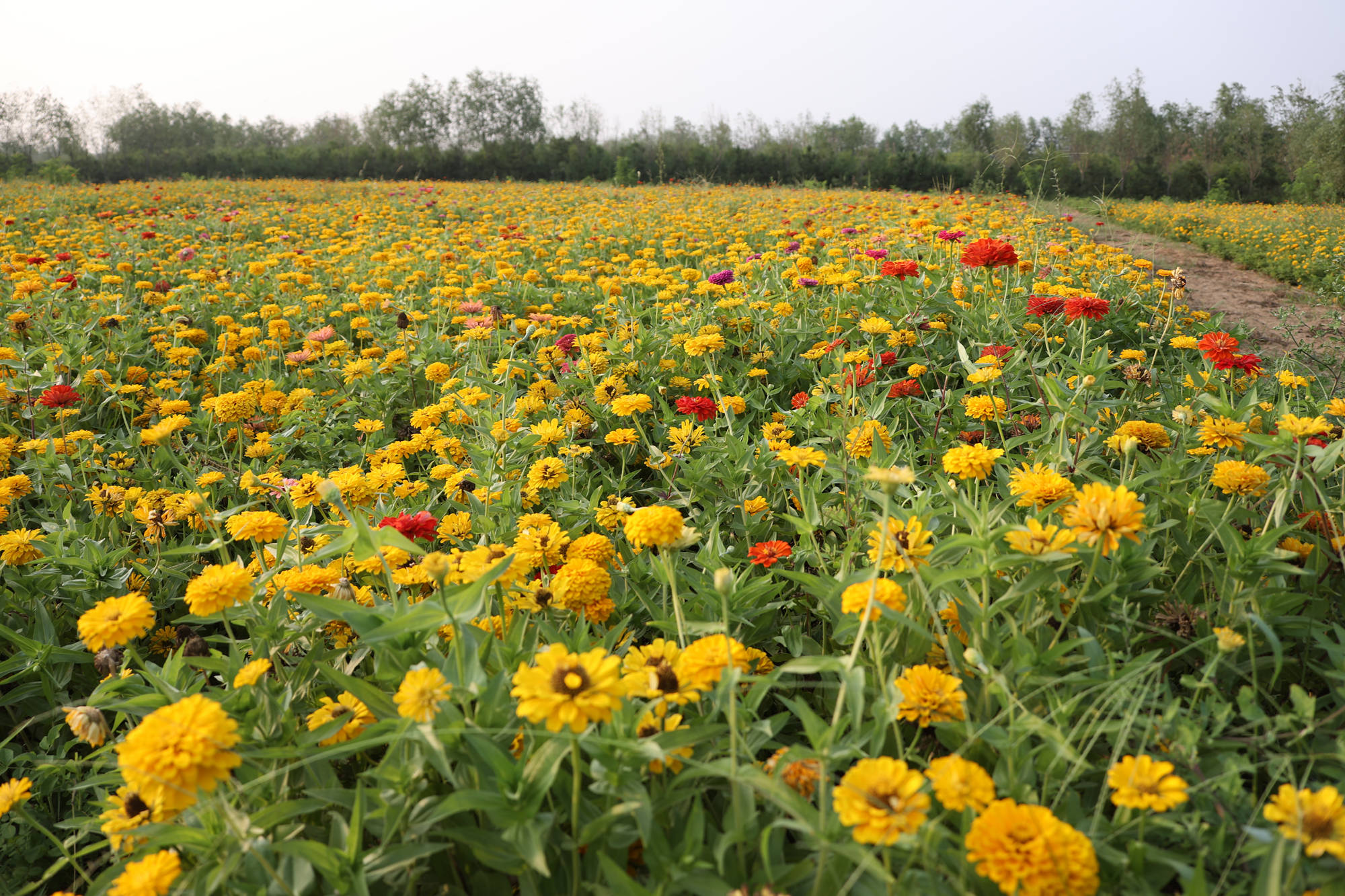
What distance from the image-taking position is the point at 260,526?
6.03ft

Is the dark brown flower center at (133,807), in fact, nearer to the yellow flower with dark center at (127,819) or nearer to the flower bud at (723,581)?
the yellow flower with dark center at (127,819)

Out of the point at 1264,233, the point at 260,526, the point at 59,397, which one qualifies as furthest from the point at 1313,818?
the point at 1264,233

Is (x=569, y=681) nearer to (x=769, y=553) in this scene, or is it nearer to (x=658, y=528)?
(x=658, y=528)

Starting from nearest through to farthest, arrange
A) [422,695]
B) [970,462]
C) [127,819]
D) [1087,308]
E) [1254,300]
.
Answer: [422,695]
[127,819]
[970,462]
[1087,308]
[1254,300]

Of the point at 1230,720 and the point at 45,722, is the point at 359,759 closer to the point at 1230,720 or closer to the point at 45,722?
the point at 45,722

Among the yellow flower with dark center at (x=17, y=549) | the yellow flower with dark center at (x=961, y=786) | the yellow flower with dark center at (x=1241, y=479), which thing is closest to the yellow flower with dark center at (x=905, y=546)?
the yellow flower with dark center at (x=961, y=786)

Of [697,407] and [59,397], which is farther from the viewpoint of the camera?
[59,397]

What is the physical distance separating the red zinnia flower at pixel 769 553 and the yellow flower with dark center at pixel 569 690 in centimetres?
100

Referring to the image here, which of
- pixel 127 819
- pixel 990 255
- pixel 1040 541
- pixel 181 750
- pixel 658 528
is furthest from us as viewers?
pixel 990 255

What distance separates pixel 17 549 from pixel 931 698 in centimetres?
278

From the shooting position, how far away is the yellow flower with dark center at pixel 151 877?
106 cm

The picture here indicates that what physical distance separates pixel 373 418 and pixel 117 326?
230 centimetres

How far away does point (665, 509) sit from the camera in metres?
1.47

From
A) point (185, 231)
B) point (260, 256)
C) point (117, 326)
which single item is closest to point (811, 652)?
point (117, 326)
